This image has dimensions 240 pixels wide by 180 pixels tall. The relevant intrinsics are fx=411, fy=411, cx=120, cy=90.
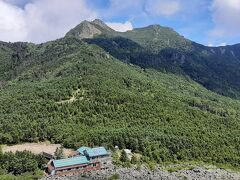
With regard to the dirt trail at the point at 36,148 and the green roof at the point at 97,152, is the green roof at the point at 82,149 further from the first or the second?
the dirt trail at the point at 36,148

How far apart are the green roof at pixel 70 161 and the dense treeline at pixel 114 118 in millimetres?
10519

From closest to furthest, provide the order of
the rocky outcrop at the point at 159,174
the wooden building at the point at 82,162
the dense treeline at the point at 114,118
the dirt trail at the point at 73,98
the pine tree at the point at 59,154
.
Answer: the rocky outcrop at the point at 159,174, the wooden building at the point at 82,162, the pine tree at the point at 59,154, the dense treeline at the point at 114,118, the dirt trail at the point at 73,98

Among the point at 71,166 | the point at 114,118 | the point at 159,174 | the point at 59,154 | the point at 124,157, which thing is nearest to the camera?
the point at 71,166

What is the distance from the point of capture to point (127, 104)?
5482 inches

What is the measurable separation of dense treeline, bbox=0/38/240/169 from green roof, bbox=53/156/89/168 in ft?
34.5

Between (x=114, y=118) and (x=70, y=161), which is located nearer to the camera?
(x=70, y=161)

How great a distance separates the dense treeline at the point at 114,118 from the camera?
375 ft

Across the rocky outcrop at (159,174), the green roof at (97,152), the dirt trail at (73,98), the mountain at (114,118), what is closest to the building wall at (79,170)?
the rocky outcrop at (159,174)

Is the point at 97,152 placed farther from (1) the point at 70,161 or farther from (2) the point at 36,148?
(2) the point at 36,148

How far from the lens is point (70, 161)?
9731 cm

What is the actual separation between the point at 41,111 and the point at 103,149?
36196 millimetres

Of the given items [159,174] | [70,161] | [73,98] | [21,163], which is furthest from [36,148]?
[73,98]

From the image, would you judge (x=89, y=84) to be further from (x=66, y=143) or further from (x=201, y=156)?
(x=201, y=156)

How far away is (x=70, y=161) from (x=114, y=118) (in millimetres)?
35995
